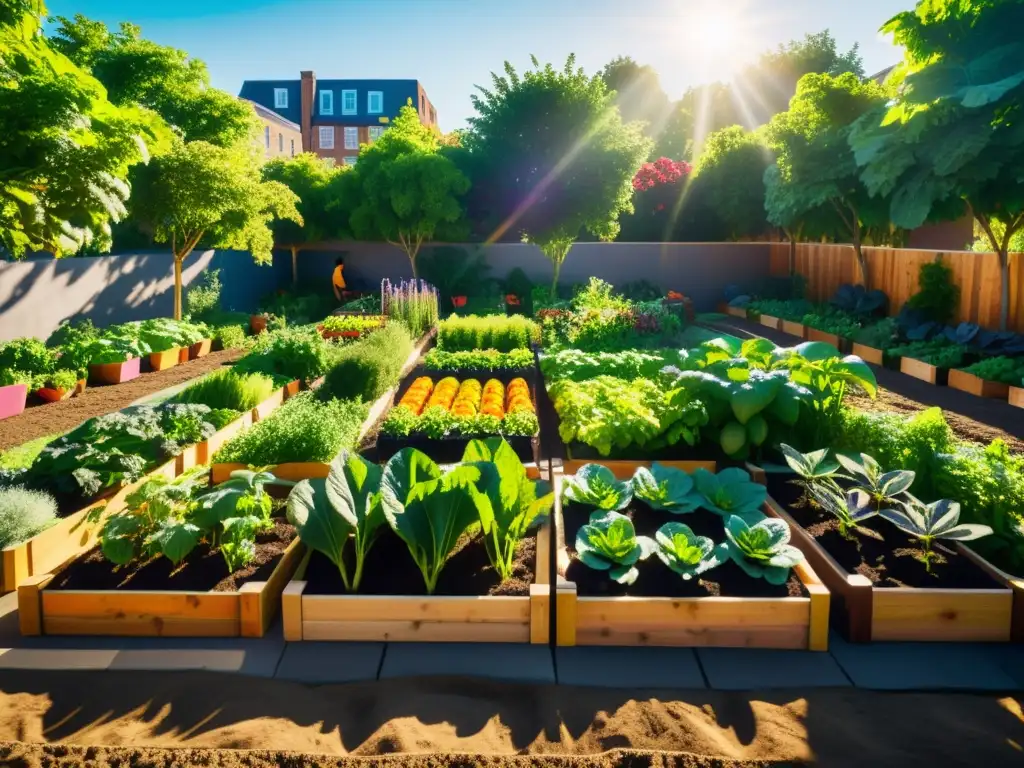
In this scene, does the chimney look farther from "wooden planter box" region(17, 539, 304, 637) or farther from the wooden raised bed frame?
the wooden raised bed frame

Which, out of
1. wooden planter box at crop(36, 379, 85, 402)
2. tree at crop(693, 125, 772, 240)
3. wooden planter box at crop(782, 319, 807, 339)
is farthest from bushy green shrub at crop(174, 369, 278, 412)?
tree at crop(693, 125, 772, 240)

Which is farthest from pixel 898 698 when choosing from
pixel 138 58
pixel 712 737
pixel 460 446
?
pixel 138 58

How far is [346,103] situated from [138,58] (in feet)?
105

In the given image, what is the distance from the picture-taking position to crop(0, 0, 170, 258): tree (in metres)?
5.08

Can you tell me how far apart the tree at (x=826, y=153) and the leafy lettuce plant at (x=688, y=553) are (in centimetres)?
1204

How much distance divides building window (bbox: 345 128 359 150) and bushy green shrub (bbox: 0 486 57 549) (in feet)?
163

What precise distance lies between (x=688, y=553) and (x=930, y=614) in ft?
3.49

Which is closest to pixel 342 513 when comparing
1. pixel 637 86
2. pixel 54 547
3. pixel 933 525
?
pixel 54 547

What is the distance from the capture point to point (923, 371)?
10453 millimetres

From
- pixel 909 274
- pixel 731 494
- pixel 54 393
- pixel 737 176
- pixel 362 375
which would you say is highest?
pixel 737 176

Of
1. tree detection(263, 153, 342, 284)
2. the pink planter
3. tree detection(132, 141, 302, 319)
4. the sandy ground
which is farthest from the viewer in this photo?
tree detection(263, 153, 342, 284)

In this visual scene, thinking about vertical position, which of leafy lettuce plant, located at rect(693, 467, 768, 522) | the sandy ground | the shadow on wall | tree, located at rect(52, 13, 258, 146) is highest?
tree, located at rect(52, 13, 258, 146)

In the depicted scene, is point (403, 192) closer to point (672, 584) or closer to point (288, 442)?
point (288, 442)

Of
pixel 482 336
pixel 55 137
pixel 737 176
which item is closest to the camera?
pixel 55 137
